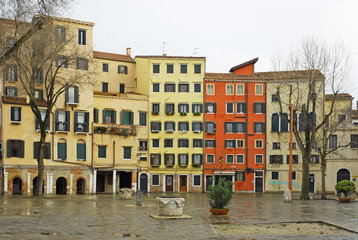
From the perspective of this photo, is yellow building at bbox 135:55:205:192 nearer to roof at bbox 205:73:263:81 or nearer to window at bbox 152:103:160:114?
window at bbox 152:103:160:114

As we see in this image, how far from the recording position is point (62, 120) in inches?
2363

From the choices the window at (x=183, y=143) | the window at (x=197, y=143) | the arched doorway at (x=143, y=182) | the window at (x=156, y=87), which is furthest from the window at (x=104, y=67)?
the window at (x=197, y=143)

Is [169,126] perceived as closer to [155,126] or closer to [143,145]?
[155,126]

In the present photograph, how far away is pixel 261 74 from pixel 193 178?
17.8 m

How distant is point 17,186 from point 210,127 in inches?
1066

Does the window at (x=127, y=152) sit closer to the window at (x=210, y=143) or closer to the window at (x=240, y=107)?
the window at (x=210, y=143)

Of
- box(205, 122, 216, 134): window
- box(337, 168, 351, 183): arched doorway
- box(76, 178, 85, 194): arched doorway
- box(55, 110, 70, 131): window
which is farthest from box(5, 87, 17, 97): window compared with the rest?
box(337, 168, 351, 183): arched doorway

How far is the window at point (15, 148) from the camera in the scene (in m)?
55.7

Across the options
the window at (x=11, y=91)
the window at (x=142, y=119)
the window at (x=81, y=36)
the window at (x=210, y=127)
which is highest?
the window at (x=81, y=36)

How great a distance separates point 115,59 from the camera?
70.4 metres

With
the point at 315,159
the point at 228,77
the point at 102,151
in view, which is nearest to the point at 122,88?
the point at 102,151

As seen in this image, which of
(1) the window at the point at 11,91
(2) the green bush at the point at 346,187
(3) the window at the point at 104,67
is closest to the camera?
(2) the green bush at the point at 346,187

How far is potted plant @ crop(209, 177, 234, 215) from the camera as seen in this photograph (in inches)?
1013

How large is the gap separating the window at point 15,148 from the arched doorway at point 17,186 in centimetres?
279
